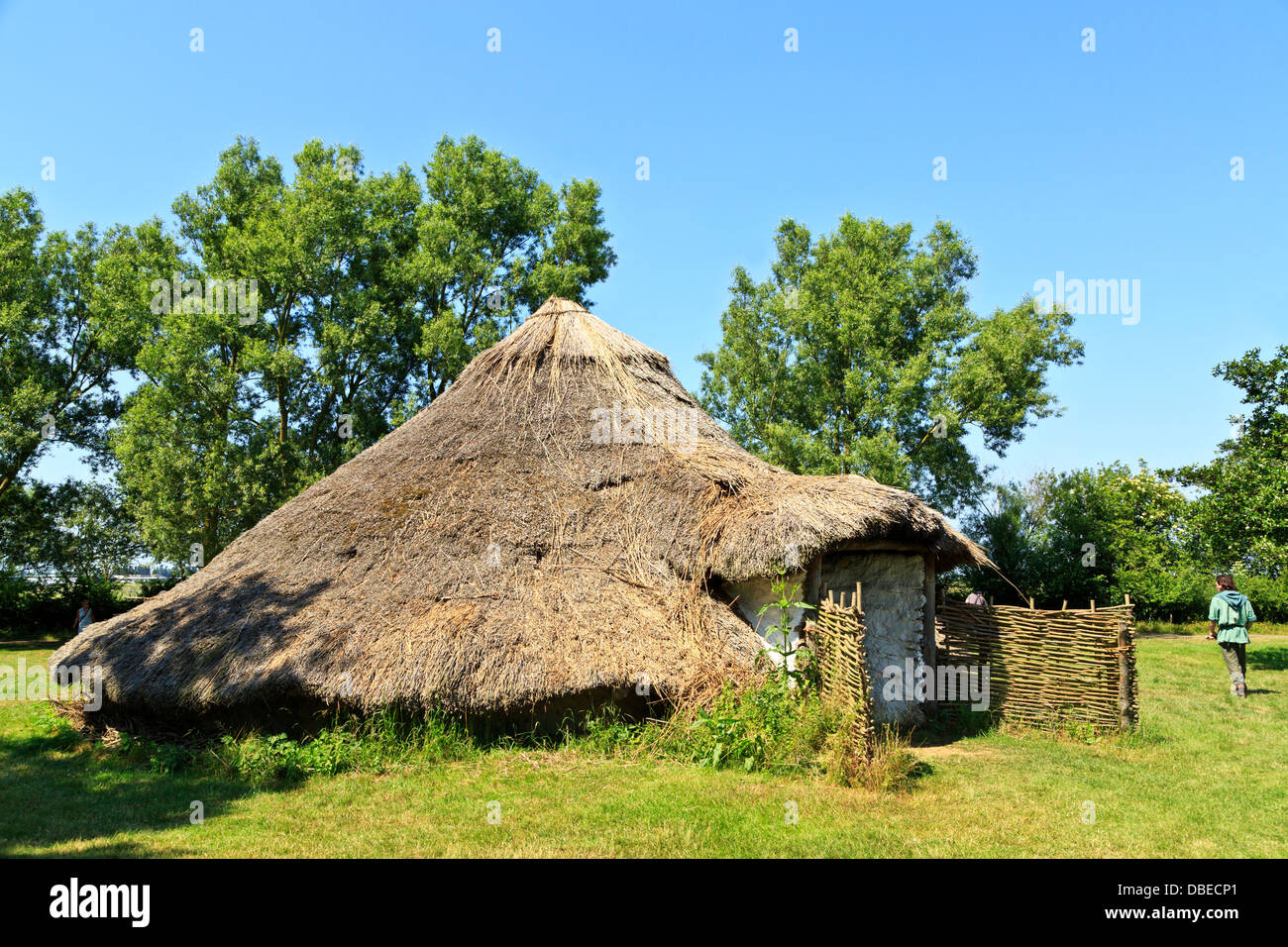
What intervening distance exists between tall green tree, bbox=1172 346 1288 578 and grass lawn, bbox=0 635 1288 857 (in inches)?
292

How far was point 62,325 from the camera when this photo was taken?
2503 centimetres

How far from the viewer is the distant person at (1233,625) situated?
11.4 metres

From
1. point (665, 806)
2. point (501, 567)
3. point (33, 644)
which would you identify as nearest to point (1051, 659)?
point (665, 806)

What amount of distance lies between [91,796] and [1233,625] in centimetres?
1400

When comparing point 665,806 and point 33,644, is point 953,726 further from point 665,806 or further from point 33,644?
point 33,644

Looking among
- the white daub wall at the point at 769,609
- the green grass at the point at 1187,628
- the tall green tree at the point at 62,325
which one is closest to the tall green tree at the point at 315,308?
the tall green tree at the point at 62,325

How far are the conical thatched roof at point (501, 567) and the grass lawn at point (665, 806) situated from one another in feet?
2.86

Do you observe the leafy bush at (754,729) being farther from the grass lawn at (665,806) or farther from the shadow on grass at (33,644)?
the shadow on grass at (33,644)

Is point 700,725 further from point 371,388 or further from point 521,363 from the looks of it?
point 371,388

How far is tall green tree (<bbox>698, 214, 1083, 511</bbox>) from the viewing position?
23000mm
